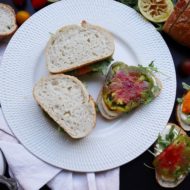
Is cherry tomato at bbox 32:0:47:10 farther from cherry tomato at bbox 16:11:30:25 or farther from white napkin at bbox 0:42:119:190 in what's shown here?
white napkin at bbox 0:42:119:190

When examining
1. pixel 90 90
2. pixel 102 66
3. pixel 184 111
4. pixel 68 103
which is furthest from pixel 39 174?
pixel 184 111

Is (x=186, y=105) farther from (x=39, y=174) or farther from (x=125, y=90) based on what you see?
(x=39, y=174)

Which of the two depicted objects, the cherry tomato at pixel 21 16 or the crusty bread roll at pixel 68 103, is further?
the cherry tomato at pixel 21 16

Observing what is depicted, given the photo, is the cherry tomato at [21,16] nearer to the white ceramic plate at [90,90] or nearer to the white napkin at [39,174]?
the white ceramic plate at [90,90]

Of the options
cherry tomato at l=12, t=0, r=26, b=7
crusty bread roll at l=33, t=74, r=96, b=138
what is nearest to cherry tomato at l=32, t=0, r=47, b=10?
cherry tomato at l=12, t=0, r=26, b=7

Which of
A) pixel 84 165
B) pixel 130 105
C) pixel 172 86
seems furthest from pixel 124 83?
pixel 84 165

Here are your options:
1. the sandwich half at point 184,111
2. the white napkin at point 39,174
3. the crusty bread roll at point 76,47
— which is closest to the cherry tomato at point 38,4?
the crusty bread roll at point 76,47

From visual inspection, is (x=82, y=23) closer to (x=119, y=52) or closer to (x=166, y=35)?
(x=119, y=52)
